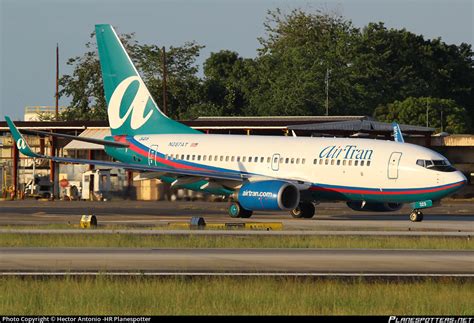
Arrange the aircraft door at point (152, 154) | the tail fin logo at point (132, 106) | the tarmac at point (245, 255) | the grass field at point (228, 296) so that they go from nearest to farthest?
1. the grass field at point (228, 296)
2. the tarmac at point (245, 255)
3. the aircraft door at point (152, 154)
4. the tail fin logo at point (132, 106)

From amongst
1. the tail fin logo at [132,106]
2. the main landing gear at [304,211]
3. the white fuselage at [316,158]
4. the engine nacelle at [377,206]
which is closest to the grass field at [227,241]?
the white fuselage at [316,158]

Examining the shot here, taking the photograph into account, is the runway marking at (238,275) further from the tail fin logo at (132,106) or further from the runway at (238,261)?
the tail fin logo at (132,106)

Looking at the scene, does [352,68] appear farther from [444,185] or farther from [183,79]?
[444,185]

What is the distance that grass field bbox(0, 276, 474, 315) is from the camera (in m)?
19.4

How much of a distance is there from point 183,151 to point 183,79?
6684 centimetres

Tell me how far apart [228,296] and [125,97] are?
36341mm

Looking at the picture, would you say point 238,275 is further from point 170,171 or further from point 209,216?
point 209,216

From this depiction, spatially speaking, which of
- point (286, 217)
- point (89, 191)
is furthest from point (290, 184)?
point (89, 191)

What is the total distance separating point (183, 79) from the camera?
11900 cm

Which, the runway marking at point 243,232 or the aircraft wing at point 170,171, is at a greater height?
the aircraft wing at point 170,171

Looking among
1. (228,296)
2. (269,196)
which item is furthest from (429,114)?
(228,296)

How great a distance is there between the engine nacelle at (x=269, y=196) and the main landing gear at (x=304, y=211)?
7.63ft

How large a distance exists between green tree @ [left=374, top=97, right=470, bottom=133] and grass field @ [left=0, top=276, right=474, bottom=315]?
81469mm

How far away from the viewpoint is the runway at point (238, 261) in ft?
85.0
